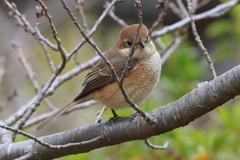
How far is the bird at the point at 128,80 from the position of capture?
11.5ft

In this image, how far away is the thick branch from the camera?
7.14 ft

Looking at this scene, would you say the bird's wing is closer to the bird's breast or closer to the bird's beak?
the bird's breast

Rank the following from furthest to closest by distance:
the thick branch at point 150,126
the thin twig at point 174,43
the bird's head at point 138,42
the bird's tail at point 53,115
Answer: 1. the thin twig at point 174,43
2. the bird's head at point 138,42
3. the bird's tail at point 53,115
4. the thick branch at point 150,126

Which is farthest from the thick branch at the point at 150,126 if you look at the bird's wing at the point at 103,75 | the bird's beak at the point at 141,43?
the bird's beak at the point at 141,43

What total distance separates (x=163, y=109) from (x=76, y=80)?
6.18 meters

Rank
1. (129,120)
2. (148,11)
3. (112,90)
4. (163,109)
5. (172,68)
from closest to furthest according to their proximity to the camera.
→ (163,109) → (129,120) → (112,90) → (172,68) → (148,11)

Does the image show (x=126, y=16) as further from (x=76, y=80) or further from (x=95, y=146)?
(x=95, y=146)

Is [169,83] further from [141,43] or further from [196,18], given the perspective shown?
[141,43]

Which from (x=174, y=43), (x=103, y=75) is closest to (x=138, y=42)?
(x=103, y=75)

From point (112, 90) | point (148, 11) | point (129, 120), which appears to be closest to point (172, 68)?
point (112, 90)

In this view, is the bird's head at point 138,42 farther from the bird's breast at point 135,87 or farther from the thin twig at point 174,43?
the thin twig at point 174,43

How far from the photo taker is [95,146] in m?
2.89

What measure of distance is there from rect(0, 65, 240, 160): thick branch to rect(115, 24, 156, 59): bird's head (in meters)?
0.99

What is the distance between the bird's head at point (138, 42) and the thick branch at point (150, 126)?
3.23 feet
